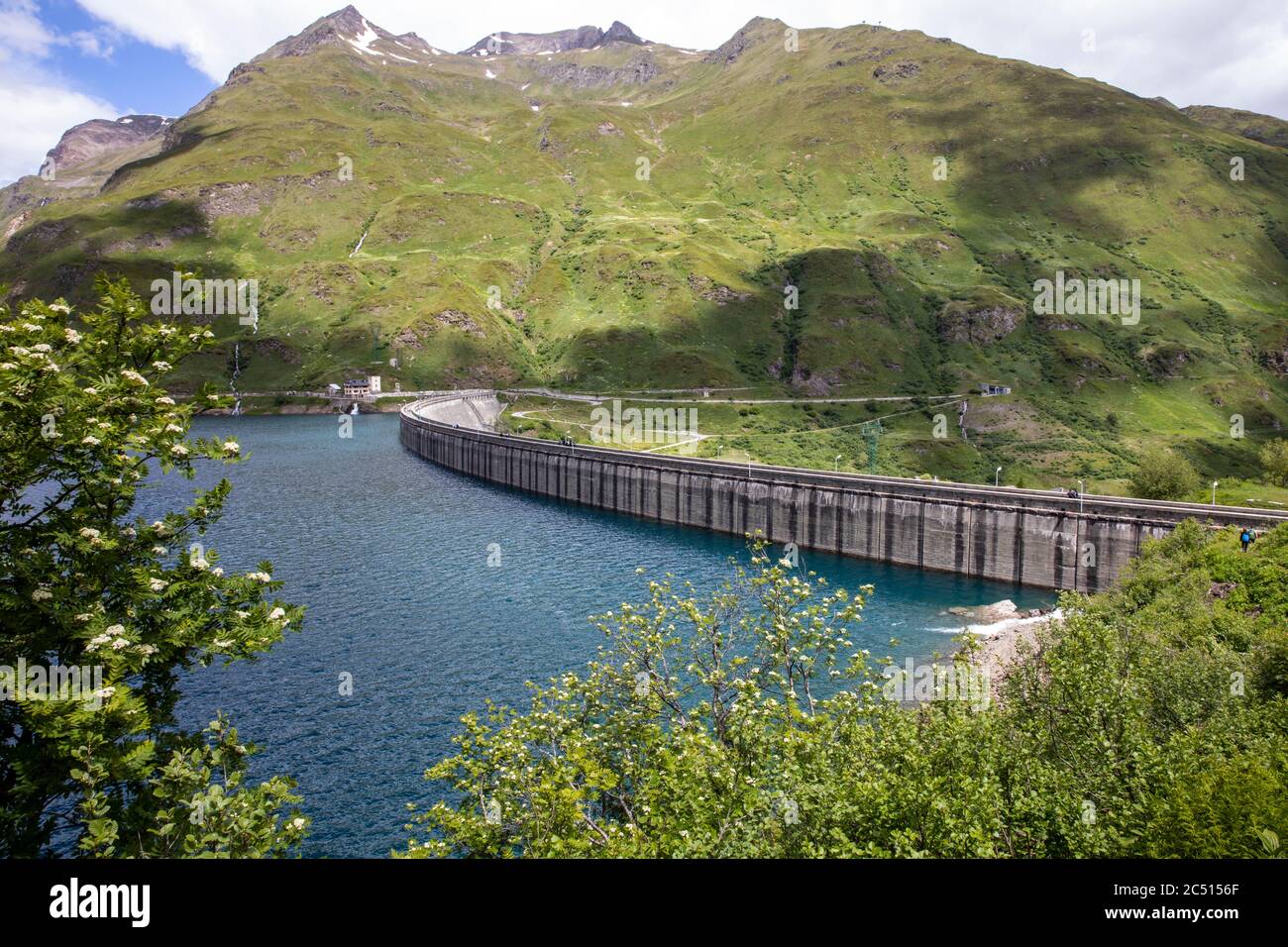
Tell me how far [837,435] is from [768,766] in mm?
135785

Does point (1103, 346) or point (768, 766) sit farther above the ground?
point (1103, 346)

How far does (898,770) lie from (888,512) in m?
71.0

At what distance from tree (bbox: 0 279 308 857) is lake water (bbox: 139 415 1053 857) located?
18.9 m

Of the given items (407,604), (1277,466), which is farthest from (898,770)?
(1277,466)

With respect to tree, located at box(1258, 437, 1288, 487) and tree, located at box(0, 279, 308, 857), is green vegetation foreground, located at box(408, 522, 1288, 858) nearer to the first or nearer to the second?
tree, located at box(0, 279, 308, 857)

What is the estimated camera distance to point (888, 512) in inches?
3499

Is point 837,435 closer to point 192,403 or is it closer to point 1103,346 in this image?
point 1103,346

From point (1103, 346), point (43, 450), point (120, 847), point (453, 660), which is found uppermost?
point (1103, 346)

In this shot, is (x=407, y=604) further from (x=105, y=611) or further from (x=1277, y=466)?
(x=1277, y=466)

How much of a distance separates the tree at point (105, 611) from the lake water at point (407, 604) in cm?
1891

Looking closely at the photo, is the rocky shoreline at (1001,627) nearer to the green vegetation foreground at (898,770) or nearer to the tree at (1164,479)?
the green vegetation foreground at (898,770)

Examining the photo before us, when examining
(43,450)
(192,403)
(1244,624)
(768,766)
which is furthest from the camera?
(1244,624)
